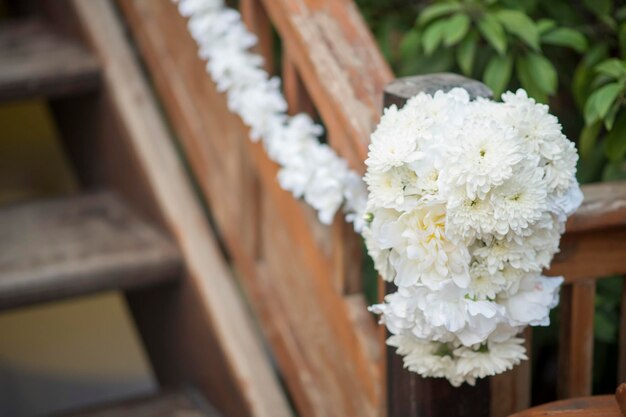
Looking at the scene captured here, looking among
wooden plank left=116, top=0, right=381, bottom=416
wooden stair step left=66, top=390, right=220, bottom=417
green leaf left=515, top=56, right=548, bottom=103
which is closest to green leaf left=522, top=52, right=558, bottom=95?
green leaf left=515, top=56, right=548, bottom=103

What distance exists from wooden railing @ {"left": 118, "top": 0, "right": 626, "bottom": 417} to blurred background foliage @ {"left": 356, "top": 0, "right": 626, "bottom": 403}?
192 mm

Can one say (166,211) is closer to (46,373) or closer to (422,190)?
(422,190)

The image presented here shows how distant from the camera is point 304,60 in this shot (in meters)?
1.36

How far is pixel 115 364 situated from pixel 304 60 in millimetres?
2409

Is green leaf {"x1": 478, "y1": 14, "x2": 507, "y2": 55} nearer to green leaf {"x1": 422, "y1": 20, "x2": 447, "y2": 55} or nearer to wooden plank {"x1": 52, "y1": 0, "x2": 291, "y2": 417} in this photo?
green leaf {"x1": 422, "y1": 20, "x2": 447, "y2": 55}

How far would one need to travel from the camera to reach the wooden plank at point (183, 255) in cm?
161

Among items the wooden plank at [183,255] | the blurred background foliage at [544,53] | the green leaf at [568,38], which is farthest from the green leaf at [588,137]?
the wooden plank at [183,255]

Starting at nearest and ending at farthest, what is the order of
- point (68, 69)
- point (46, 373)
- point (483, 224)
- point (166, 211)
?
point (483, 224) → point (166, 211) → point (68, 69) → point (46, 373)

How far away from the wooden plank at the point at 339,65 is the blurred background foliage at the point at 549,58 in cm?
14

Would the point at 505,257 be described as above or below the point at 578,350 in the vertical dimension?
above

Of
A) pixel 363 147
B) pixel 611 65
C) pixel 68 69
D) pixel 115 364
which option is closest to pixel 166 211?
pixel 68 69

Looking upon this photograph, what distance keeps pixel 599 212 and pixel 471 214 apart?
27 cm

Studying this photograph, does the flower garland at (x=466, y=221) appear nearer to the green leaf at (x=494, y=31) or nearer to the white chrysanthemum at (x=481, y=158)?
the white chrysanthemum at (x=481, y=158)

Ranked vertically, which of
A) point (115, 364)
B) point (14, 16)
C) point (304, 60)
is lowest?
point (115, 364)
